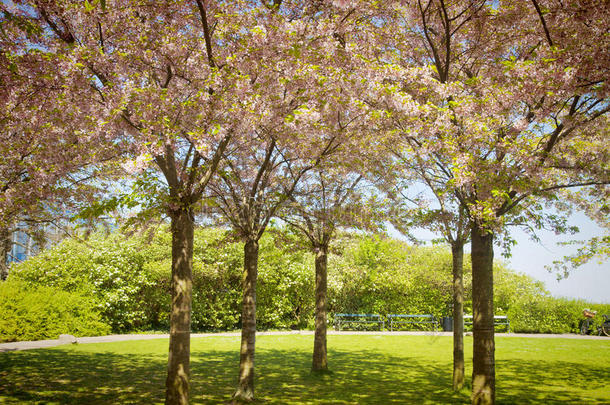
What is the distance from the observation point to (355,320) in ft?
78.6

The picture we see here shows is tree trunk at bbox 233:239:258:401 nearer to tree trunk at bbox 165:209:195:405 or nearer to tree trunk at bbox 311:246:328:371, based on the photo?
tree trunk at bbox 165:209:195:405

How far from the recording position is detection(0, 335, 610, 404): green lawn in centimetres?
818

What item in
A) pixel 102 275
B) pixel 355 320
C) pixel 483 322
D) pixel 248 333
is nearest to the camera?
pixel 483 322

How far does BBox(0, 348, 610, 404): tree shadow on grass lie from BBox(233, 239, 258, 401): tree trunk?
38 centimetres

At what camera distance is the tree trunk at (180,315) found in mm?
6473

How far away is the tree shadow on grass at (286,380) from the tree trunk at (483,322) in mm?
1296

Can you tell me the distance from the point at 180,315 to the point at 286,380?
427cm

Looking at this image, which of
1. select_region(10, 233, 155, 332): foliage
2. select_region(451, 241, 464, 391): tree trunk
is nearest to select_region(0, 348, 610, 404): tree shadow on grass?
select_region(451, 241, 464, 391): tree trunk

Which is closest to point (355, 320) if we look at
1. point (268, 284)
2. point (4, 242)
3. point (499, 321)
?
point (268, 284)

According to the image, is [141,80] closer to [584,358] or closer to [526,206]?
[526,206]

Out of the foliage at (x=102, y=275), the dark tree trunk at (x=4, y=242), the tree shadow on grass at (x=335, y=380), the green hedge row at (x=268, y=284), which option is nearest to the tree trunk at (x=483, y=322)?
the tree shadow on grass at (x=335, y=380)

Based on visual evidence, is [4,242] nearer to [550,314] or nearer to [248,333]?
[248,333]

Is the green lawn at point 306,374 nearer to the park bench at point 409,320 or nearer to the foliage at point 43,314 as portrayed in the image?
the foliage at point 43,314

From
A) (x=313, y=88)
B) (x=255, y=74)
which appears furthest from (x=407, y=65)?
(x=255, y=74)
